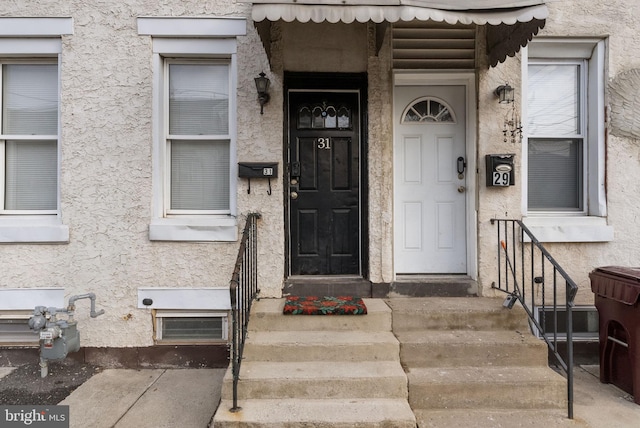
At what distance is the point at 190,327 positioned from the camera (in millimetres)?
4387

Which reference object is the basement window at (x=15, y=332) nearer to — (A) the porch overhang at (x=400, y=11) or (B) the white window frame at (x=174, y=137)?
(B) the white window frame at (x=174, y=137)

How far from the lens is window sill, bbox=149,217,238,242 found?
426cm

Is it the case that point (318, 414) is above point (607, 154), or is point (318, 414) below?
below

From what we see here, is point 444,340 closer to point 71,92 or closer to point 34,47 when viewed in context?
point 71,92

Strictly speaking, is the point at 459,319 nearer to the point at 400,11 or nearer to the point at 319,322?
the point at 319,322

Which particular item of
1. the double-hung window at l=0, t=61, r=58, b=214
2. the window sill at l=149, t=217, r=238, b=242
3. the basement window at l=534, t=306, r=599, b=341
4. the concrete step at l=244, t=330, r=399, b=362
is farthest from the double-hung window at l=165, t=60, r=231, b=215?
the basement window at l=534, t=306, r=599, b=341

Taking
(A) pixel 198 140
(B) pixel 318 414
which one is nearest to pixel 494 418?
(B) pixel 318 414

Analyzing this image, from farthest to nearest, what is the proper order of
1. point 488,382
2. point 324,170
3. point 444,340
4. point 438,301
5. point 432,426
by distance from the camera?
point 324,170 → point 438,301 → point 444,340 → point 488,382 → point 432,426

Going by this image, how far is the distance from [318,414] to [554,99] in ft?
13.5

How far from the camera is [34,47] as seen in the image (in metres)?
4.32

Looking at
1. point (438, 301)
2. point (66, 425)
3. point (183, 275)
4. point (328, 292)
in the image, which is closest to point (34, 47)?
point (183, 275)

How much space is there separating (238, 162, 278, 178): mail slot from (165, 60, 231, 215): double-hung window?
1.17 feet

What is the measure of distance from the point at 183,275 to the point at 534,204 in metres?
3.85
